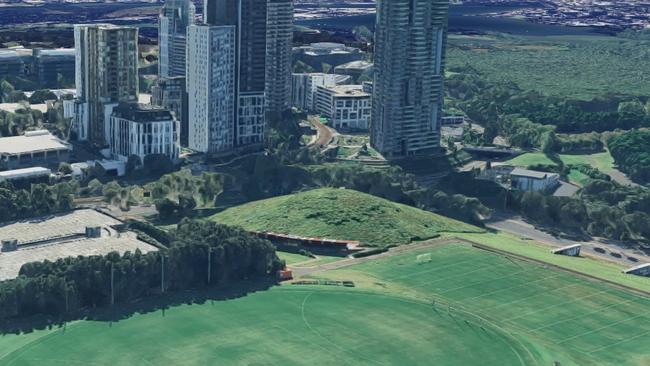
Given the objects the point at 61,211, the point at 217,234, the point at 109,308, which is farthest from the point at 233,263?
the point at 61,211

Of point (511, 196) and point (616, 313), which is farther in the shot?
point (511, 196)

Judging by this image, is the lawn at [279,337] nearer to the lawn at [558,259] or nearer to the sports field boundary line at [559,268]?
the sports field boundary line at [559,268]

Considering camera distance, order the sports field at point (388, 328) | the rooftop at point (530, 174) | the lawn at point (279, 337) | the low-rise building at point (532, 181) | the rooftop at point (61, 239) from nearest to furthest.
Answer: the lawn at point (279, 337)
the sports field at point (388, 328)
the rooftop at point (61, 239)
the low-rise building at point (532, 181)
the rooftop at point (530, 174)

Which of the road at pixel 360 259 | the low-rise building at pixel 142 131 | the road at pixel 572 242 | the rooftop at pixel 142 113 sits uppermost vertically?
the rooftop at pixel 142 113

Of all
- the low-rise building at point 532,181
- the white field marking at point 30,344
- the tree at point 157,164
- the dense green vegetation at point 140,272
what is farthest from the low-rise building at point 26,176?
the low-rise building at point 532,181

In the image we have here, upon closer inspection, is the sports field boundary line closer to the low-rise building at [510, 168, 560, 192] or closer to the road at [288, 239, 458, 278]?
the road at [288, 239, 458, 278]

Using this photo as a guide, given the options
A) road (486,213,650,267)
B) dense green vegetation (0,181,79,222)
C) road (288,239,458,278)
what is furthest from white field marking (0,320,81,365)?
road (486,213,650,267)

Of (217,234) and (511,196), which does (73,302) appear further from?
(511,196)

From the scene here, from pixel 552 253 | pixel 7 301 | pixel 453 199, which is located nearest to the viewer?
pixel 7 301
